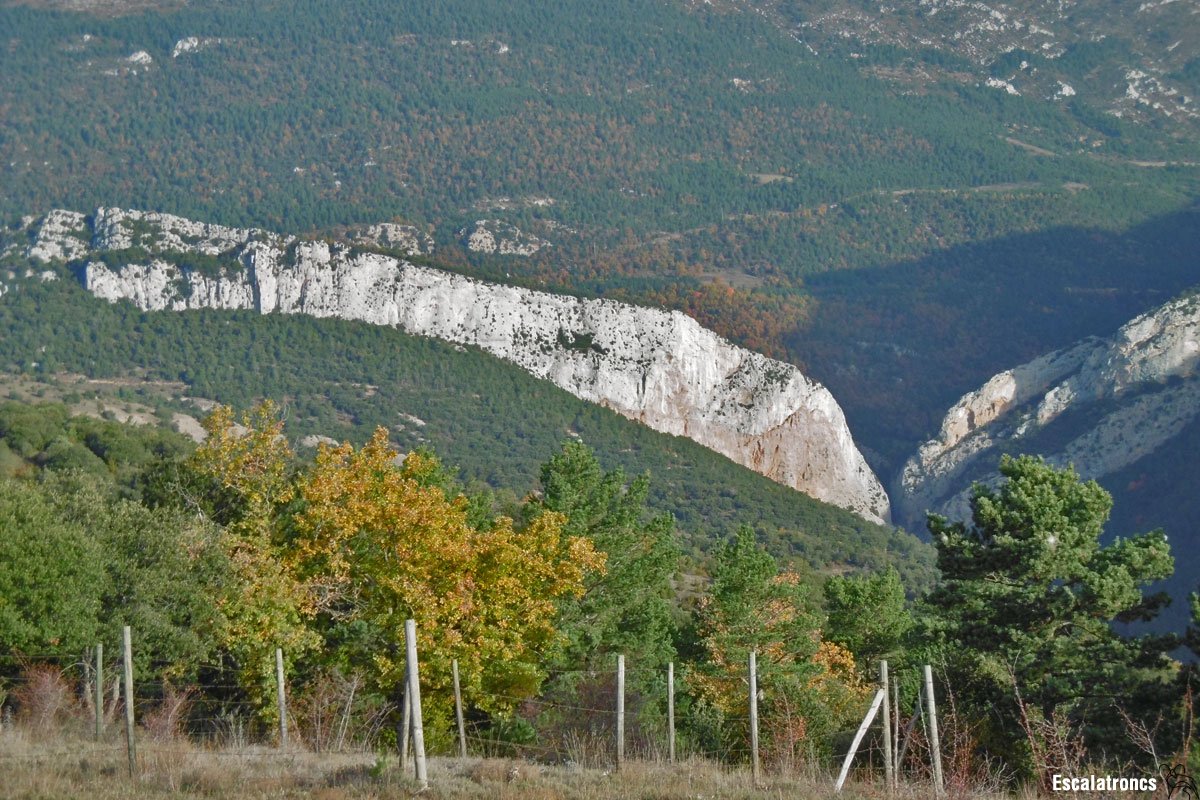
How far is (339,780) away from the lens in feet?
62.7

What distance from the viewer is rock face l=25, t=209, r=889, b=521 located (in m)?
174

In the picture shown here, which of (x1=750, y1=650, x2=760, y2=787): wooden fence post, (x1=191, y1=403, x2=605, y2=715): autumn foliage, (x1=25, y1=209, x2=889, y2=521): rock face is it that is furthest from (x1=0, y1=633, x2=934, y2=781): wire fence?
(x1=25, y1=209, x2=889, y2=521): rock face

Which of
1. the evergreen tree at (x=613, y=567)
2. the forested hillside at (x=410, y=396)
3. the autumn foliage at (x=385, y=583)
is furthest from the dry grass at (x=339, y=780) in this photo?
the forested hillside at (x=410, y=396)

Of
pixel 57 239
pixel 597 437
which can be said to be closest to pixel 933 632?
pixel 597 437

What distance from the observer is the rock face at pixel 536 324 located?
174 metres

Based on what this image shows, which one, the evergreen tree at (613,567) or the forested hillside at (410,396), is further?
the forested hillside at (410,396)

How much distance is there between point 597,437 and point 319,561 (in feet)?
442

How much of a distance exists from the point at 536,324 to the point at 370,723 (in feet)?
499

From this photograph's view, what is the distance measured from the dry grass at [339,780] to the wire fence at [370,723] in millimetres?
488

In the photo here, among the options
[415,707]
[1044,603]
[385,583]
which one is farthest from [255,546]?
[1044,603]

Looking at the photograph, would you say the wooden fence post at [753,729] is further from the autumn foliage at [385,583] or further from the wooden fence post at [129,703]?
the autumn foliage at [385,583]

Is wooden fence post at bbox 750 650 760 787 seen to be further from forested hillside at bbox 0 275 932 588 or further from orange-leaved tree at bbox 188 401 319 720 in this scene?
forested hillside at bbox 0 275 932 588

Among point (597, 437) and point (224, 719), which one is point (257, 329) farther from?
point (224, 719)

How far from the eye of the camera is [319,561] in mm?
33062
